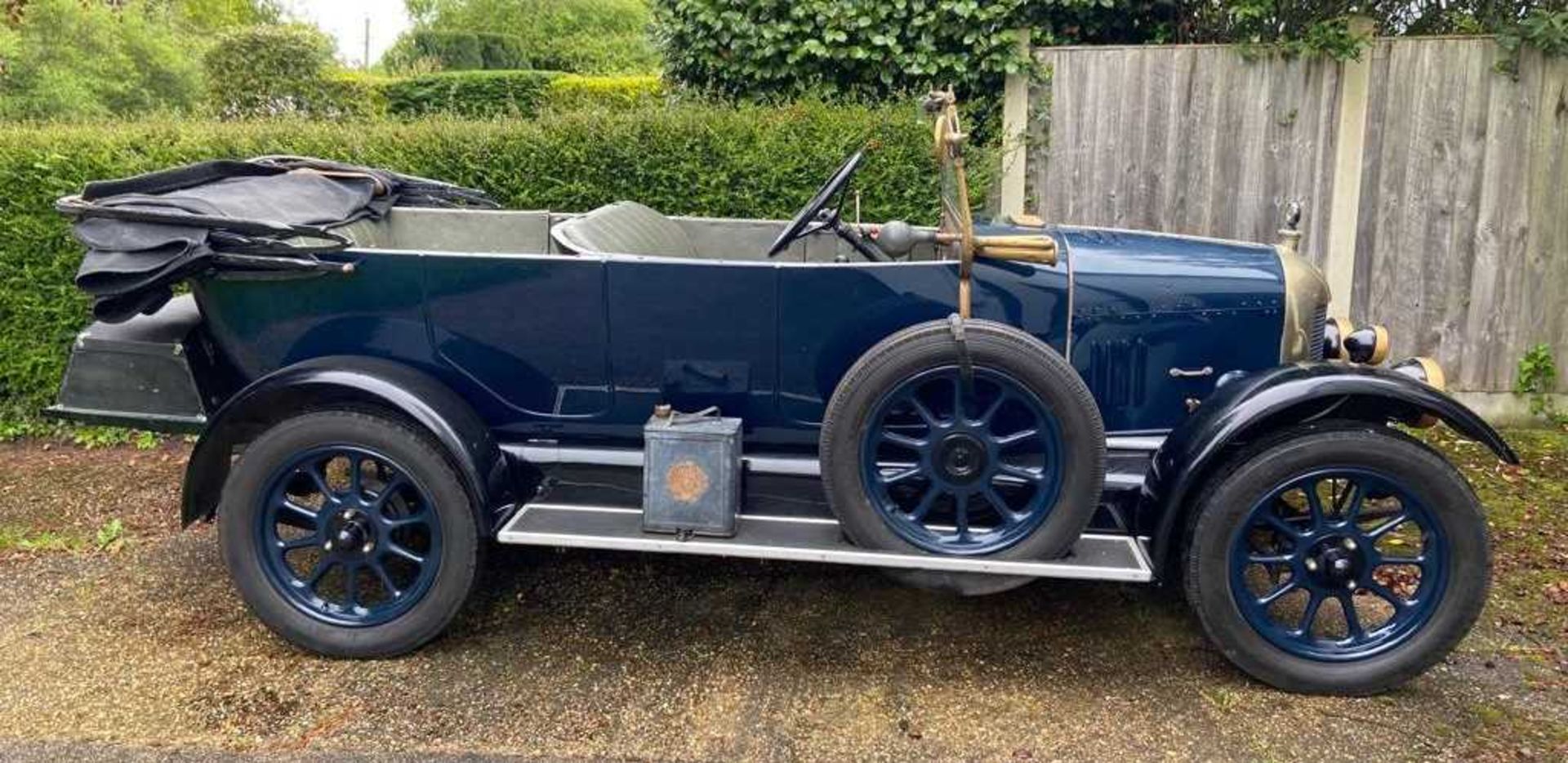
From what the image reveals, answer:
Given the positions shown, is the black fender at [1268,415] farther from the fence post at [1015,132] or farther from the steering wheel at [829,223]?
the fence post at [1015,132]

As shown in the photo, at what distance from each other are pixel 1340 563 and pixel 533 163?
4019mm

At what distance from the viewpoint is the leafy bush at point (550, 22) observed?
2602 cm

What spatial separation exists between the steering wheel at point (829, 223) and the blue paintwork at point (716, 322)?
0.85ft

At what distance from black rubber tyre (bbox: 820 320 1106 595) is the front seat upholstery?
0.93 meters

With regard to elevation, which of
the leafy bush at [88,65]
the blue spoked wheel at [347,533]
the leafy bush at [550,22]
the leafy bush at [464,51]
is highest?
the leafy bush at [550,22]

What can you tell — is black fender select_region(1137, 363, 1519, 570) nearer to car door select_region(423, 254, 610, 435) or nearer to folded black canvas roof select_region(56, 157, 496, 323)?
car door select_region(423, 254, 610, 435)

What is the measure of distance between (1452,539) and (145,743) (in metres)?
3.51

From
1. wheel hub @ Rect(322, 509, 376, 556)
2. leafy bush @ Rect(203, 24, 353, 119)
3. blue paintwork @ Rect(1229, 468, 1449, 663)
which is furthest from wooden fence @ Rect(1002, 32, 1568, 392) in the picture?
leafy bush @ Rect(203, 24, 353, 119)

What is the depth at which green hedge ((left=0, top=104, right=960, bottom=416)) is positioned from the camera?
521 cm

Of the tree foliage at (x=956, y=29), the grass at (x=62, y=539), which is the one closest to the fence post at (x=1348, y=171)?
the tree foliage at (x=956, y=29)

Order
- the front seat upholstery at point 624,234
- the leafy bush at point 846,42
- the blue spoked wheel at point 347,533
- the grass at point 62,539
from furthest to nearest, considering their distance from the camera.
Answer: the leafy bush at point 846,42 → the grass at point 62,539 → the front seat upholstery at point 624,234 → the blue spoked wheel at point 347,533

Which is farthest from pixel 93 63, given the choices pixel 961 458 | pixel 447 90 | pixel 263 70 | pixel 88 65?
pixel 961 458

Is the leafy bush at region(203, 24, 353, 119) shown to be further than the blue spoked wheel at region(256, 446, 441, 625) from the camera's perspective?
Yes

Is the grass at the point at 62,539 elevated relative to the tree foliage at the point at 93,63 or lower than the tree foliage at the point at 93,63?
lower
